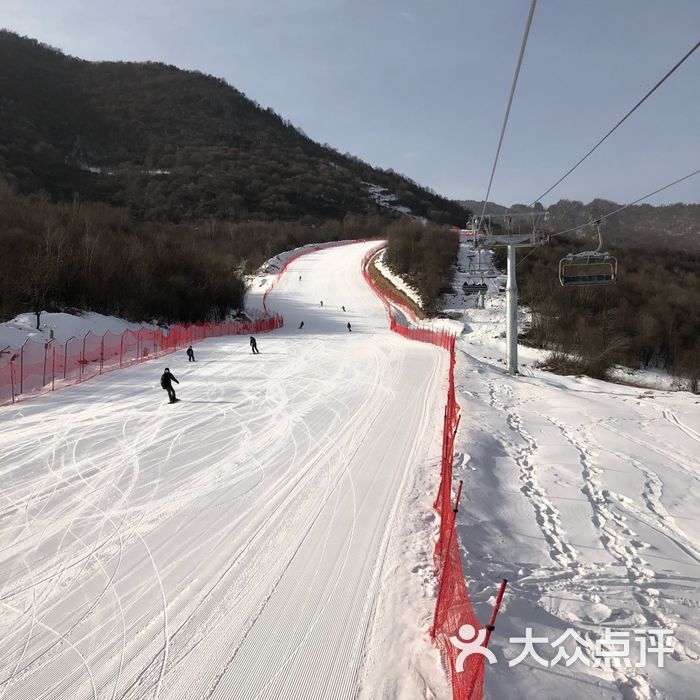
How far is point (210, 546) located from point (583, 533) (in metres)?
5.27

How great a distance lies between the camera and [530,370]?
81.7ft

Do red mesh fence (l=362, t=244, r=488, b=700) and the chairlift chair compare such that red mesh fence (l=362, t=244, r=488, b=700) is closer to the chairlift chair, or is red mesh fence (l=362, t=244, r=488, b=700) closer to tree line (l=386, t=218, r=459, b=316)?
the chairlift chair

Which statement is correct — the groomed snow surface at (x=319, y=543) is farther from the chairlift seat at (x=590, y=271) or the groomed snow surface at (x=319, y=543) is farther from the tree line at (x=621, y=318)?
the tree line at (x=621, y=318)

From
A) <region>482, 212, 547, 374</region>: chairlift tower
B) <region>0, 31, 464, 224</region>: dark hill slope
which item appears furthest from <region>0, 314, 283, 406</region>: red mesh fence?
<region>0, 31, 464, 224</region>: dark hill slope

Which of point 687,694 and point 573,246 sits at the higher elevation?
point 573,246

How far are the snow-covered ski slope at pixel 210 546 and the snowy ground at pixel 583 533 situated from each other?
86 centimetres

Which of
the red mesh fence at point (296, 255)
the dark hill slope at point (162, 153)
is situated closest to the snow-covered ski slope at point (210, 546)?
the red mesh fence at point (296, 255)

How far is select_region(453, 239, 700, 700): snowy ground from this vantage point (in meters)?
4.30

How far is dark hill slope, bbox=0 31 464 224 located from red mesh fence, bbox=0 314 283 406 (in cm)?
6923

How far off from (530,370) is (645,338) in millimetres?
24283

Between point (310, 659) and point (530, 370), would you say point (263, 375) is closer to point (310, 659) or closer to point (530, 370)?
point (530, 370)

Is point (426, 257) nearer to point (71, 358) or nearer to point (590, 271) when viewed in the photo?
point (590, 271)

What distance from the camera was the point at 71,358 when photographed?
66.4 feet

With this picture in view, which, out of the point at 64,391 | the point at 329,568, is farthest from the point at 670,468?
the point at 64,391
